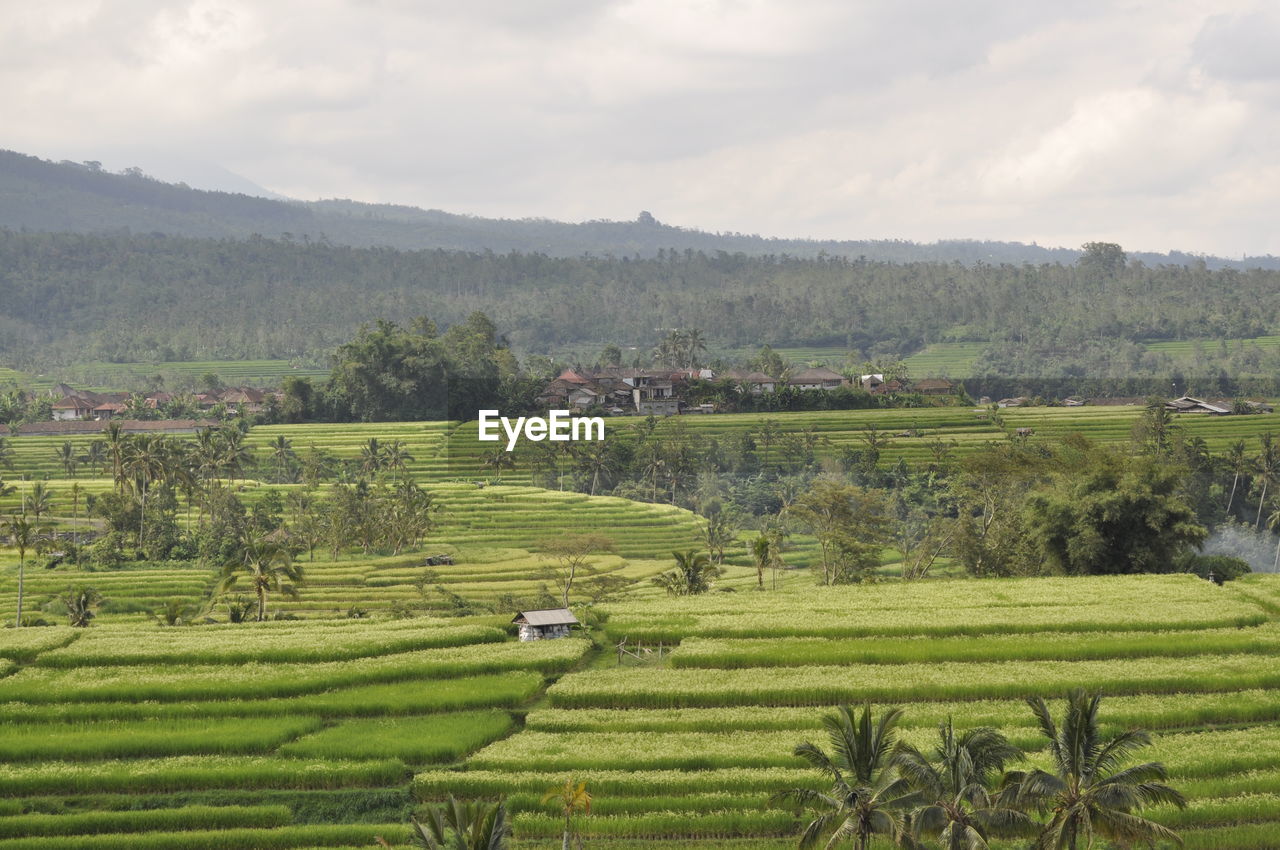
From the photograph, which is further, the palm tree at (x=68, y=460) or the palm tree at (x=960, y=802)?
the palm tree at (x=68, y=460)

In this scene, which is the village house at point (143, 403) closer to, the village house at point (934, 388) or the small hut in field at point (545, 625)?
the village house at point (934, 388)

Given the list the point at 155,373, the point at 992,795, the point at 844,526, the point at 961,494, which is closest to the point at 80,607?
the point at 844,526

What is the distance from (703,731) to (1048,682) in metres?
9.94

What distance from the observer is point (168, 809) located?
29.5m

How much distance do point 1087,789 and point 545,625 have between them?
949 inches

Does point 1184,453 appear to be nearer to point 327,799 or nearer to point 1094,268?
point 327,799

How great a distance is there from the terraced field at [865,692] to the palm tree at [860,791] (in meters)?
3.67

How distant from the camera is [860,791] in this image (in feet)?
77.4

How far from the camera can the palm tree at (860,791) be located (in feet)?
76.9

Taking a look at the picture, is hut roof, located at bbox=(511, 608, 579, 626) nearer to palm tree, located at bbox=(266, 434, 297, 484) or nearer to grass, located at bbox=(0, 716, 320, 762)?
grass, located at bbox=(0, 716, 320, 762)

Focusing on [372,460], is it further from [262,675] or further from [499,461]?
[262,675]

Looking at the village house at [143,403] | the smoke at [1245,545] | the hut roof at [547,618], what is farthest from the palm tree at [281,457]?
the smoke at [1245,545]

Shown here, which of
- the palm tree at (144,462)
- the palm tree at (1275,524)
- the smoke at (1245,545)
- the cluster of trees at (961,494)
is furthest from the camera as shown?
the palm tree at (144,462)
